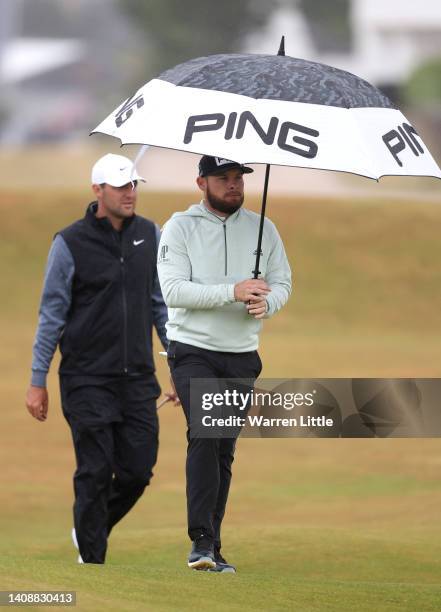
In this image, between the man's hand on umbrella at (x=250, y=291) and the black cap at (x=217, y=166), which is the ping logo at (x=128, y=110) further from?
the man's hand on umbrella at (x=250, y=291)

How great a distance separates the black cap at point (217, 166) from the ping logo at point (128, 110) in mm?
388

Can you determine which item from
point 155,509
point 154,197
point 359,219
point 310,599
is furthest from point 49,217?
point 310,599

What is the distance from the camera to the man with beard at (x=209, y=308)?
7.45m

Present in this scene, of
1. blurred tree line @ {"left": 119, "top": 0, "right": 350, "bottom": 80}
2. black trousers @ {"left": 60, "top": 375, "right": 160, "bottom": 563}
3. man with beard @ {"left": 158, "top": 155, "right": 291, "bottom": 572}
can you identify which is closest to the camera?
man with beard @ {"left": 158, "top": 155, "right": 291, "bottom": 572}

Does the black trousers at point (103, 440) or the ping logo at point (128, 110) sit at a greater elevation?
the ping logo at point (128, 110)

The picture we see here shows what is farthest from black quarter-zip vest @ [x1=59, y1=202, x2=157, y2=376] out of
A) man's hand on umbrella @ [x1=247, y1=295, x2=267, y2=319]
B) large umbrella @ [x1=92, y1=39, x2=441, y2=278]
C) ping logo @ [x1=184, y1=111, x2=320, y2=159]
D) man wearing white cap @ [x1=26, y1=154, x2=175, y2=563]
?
ping logo @ [x1=184, y1=111, x2=320, y2=159]

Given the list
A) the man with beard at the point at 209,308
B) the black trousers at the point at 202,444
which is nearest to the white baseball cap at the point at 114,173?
the man with beard at the point at 209,308

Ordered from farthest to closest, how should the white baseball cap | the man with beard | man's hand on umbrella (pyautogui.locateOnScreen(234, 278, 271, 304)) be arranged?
1. the white baseball cap
2. the man with beard
3. man's hand on umbrella (pyautogui.locateOnScreen(234, 278, 271, 304))

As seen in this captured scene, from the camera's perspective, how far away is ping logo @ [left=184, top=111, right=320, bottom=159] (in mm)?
7051

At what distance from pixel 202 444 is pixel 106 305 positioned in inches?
52.7

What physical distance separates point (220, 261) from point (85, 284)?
3.93 feet

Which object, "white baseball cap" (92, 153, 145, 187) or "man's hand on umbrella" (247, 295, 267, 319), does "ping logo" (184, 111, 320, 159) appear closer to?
"man's hand on umbrella" (247, 295, 267, 319)

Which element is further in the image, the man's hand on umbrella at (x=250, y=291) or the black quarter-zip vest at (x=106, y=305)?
the black quarter-zip vest at (x=106, y=305)

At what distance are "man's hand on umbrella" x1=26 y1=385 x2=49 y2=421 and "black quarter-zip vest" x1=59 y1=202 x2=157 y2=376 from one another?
17cm
